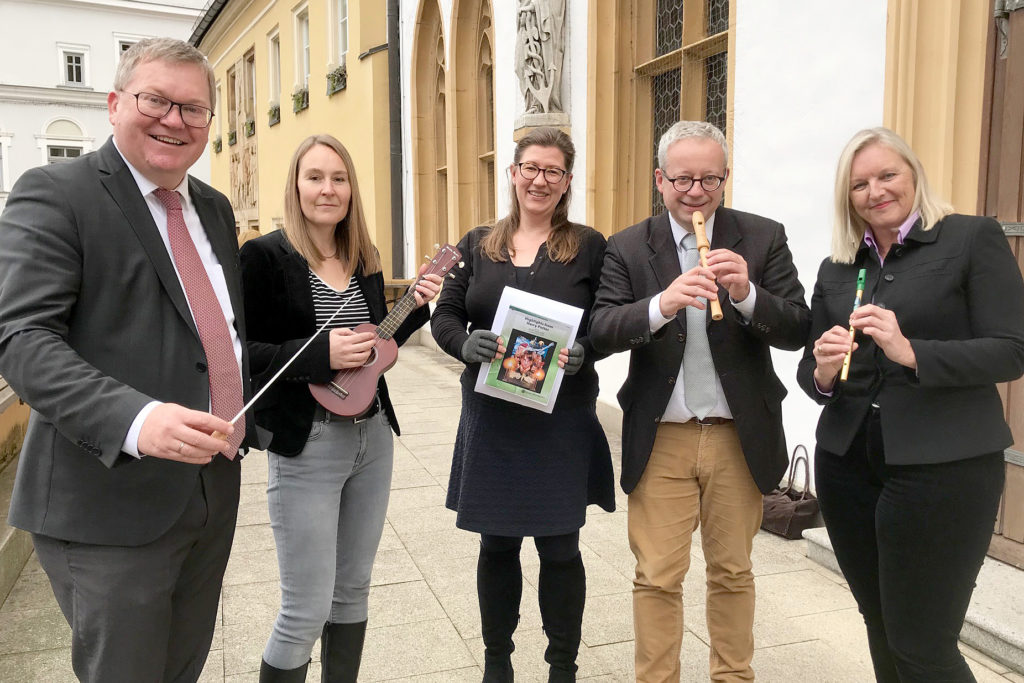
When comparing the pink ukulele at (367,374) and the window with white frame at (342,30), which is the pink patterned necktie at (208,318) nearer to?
the pink ukulele at (367,374)

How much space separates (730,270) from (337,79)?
1317cm

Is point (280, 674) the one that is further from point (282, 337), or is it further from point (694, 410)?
point (694, 410)

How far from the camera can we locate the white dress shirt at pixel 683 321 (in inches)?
95.3

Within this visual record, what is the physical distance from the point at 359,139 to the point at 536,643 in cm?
1158

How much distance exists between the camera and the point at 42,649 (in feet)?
10.8

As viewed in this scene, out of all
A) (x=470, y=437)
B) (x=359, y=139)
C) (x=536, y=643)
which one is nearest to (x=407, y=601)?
(x=536, y=643)

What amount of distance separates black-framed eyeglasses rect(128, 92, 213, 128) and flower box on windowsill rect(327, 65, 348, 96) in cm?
1295

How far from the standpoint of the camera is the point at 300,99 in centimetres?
1642

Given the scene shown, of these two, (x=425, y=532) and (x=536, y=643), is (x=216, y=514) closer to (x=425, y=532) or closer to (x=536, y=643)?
(x=536, y=643)

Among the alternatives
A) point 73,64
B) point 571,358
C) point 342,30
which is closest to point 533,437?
point 571,358

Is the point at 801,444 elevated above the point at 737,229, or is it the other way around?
the point at 737,229

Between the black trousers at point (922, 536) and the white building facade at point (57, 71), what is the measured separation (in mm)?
38891

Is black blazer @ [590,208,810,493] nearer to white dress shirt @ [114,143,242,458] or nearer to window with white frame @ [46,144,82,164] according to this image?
white dress shirt @ [114,143,242,458]

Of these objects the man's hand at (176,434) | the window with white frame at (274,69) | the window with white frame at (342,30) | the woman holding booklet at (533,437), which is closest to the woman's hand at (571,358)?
the woman holding booklet at (533,437)
